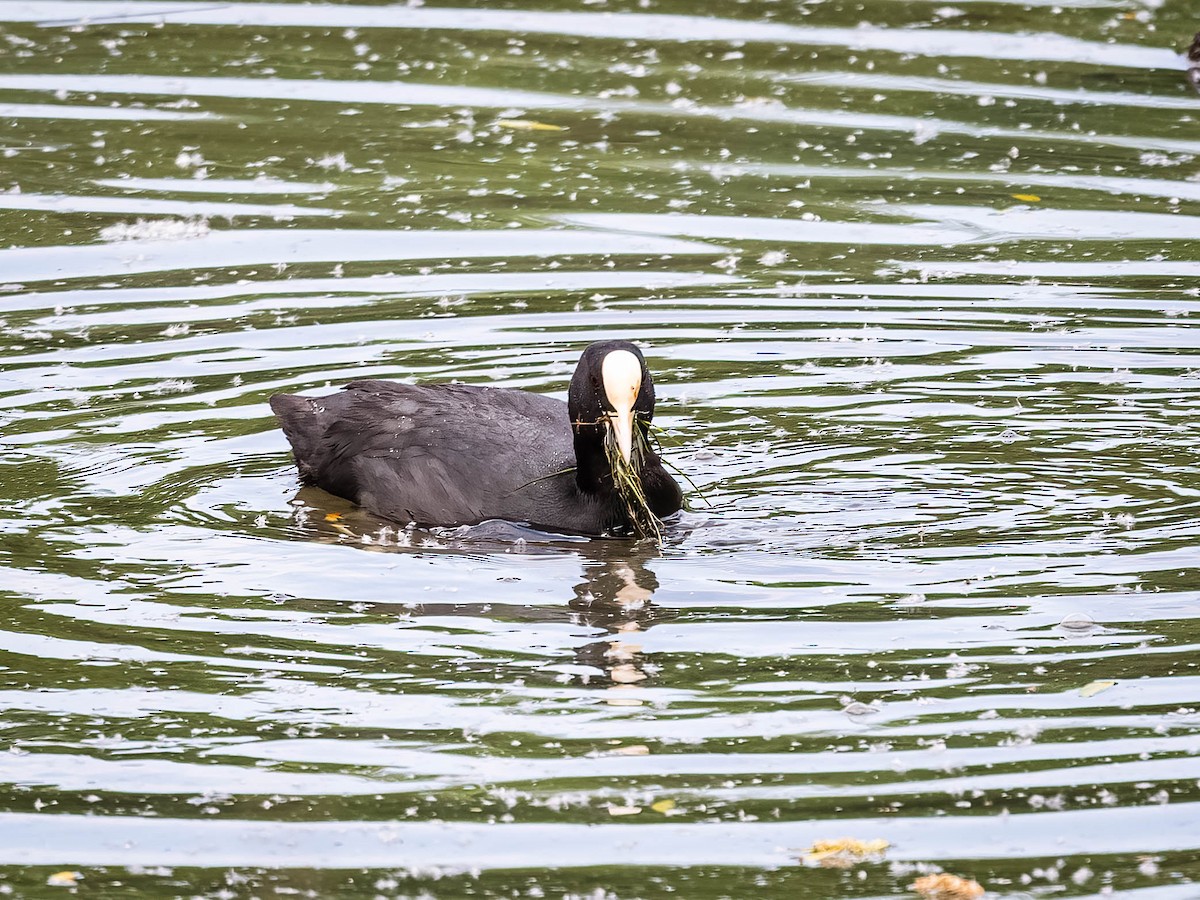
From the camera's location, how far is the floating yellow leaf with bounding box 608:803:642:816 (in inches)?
226

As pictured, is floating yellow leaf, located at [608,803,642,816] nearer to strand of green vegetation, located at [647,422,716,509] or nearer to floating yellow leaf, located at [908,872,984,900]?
floating yellow leaf, located at [908,872,984,900]

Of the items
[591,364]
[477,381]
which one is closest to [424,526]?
[591,364]

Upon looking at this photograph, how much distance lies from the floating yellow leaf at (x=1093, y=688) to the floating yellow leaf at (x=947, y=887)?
125cm

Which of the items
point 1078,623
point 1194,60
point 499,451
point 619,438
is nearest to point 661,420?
point 499,451

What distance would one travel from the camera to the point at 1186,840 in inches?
217

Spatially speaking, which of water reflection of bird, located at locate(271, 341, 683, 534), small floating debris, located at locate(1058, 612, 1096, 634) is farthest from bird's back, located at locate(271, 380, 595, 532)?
small floating debris, located at locate(1058, 612, 1096, 634)

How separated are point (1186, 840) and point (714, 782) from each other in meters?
1.30

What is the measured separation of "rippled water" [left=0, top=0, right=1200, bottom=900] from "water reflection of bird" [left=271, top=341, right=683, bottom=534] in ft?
0.55

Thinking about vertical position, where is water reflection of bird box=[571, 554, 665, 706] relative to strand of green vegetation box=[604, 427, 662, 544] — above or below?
below

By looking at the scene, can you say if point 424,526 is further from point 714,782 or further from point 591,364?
point 714,782

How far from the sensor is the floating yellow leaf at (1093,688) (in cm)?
638

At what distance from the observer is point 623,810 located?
575 centimetres

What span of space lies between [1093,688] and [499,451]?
2.77 metres

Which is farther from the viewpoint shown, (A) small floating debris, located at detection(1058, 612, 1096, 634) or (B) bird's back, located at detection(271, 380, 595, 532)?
(B) bird's back, located at detection(271, 380, 595, 532)
